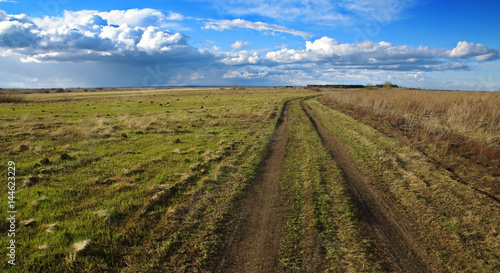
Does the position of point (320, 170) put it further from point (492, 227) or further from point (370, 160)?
point (492, 227)

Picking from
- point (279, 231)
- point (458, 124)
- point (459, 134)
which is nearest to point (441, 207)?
point (279, 231)

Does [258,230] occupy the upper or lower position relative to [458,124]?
lower

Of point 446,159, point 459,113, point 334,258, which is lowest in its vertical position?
point 334,258

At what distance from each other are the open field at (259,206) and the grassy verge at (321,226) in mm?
29

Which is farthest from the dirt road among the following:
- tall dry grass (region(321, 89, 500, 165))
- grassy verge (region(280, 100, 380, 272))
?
tall dry grass (region(321, 89, 500, 165))

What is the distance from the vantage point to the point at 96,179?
8.33 meters

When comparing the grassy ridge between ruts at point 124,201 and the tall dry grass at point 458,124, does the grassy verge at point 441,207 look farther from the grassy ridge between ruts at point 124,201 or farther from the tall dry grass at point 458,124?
the grassy ridge between ruts at point 124,201

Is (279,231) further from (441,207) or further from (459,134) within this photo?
(459,134)

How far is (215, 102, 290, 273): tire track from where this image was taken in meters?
4.50

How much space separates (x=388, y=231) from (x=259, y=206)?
2993 millimetres

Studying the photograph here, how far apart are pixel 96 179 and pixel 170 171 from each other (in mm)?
2348

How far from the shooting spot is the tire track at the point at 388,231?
14.8 ft

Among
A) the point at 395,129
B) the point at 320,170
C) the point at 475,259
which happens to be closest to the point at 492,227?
the point at 475,259

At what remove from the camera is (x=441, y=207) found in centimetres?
654
